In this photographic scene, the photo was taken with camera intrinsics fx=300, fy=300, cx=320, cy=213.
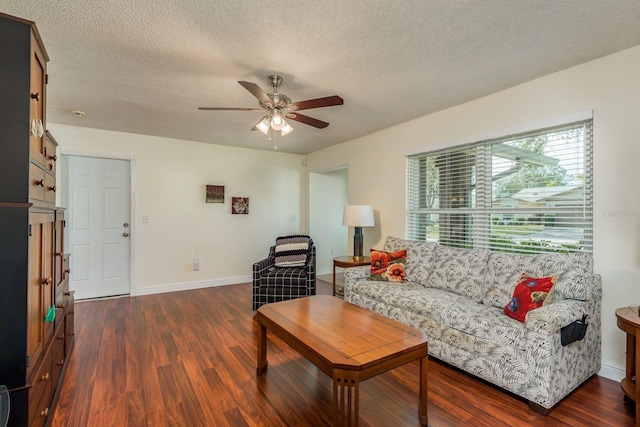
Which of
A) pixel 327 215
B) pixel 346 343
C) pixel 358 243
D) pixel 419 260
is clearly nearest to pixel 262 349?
pixel 346 343

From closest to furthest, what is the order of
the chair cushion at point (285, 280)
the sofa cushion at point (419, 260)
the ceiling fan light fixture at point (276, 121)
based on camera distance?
1. the ceiling fan light fixture at point (276, 121)
2. the sofa cushion at point (419, 260)
3. the chair cushion at point (285, 280)

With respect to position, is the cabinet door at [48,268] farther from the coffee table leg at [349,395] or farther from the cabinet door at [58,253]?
the coffee table leg at [349,395]

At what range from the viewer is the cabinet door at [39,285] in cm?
148

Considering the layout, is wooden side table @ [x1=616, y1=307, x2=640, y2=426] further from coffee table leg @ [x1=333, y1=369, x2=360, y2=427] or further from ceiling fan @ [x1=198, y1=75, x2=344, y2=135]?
ceiling fan @ [x1=198, y1=75, x2=344, y2=135]

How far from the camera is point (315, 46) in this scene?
2129 millimetres

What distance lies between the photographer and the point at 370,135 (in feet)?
14.6

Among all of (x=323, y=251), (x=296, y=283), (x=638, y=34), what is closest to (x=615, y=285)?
(x=638, y=34)

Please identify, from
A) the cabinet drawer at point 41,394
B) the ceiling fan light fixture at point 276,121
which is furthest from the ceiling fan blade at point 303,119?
the cabinet drawer at point 41,394

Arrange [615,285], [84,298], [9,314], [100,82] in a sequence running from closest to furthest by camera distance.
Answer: [9,314]
[615,285]
[100,82]
[84,298]

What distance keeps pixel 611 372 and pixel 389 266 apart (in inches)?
74.4

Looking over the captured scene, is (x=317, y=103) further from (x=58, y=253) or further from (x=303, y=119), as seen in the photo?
(x=58, y=253)

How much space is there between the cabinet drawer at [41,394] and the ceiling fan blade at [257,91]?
2.04m

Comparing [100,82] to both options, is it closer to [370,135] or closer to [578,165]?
[370,135]

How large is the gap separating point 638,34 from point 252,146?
459 centimetres
